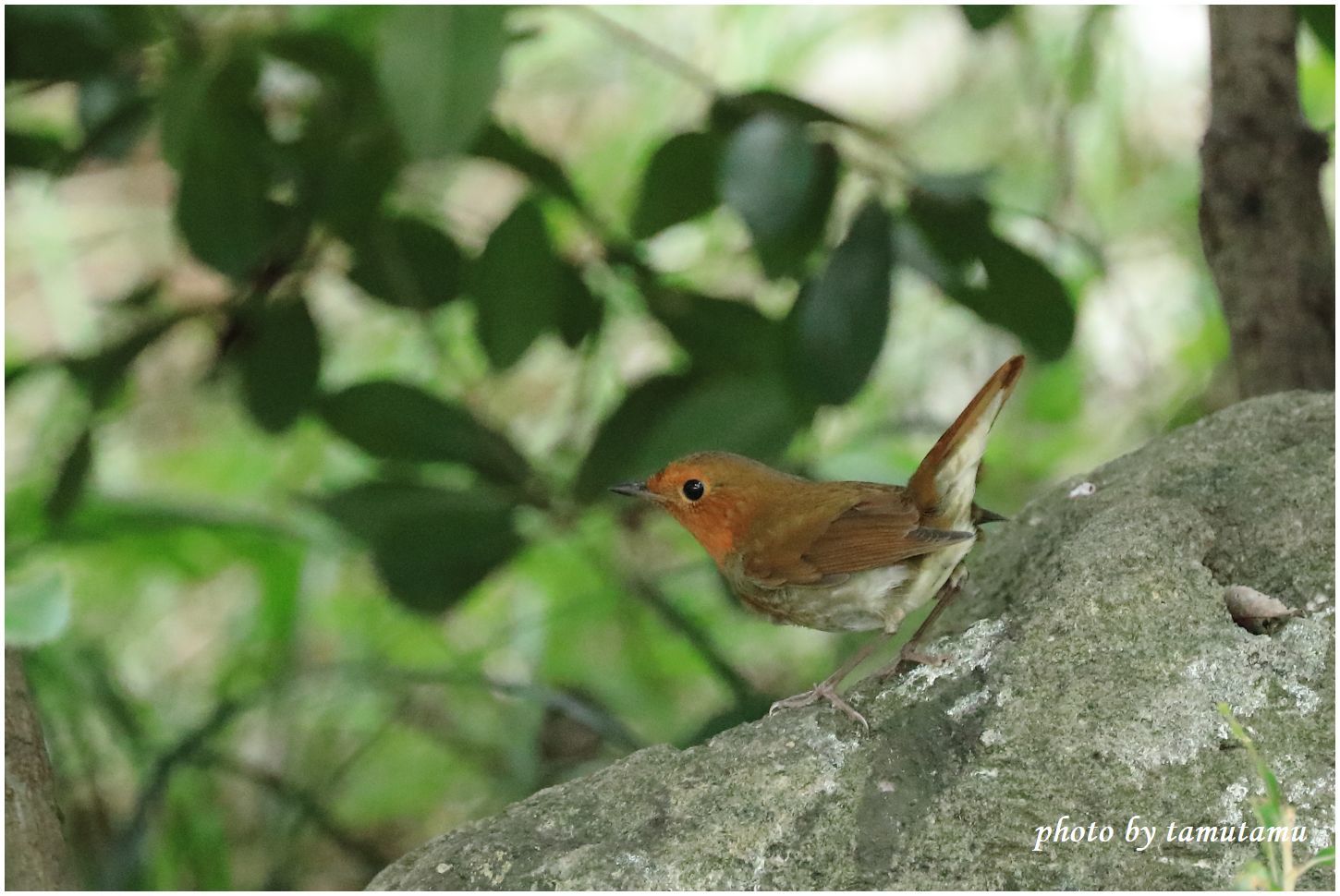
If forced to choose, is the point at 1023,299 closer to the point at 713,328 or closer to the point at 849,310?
the point at 849,310

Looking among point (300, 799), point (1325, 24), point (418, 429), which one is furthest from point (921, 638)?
point (300, 799)

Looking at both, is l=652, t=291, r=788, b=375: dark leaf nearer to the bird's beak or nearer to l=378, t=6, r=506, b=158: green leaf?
the bird's beak

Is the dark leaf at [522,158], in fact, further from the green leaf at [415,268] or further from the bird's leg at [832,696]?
the bird's leg at [832,696]

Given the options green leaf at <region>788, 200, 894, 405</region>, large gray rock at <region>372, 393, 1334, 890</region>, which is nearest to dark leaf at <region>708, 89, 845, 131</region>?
green leaf at <region>788, 200, 894, 405</region>

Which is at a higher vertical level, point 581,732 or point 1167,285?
point 1167,285

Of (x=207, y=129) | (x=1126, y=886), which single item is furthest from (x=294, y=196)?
(x=1126, y=886)

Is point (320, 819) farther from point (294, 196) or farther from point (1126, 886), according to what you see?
point (1126, 886)
